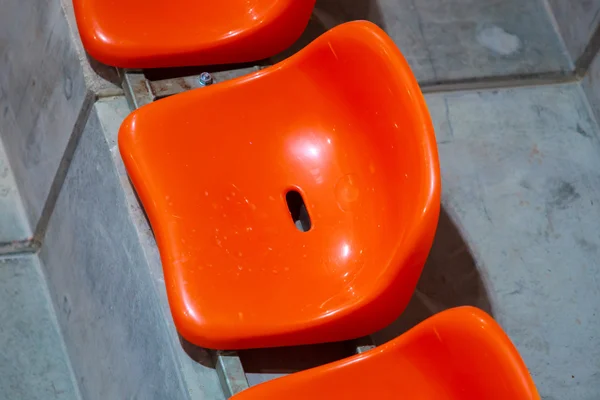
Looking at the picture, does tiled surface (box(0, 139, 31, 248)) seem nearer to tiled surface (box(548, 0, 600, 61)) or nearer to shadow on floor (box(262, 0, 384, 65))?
shadow on floor (box(262, 0, 384, 65))

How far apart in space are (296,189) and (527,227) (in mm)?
531

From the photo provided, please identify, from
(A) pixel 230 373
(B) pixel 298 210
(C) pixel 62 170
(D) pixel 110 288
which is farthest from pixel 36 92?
(A) pixel 230 373

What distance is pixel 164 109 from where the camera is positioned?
1.23m

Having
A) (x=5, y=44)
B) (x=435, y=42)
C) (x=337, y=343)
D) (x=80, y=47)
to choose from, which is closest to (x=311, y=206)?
(x=337, y=343)

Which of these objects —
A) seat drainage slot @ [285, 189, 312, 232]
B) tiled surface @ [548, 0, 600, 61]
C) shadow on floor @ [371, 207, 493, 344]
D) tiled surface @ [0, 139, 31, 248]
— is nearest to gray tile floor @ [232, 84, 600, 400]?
shadow on floor @ [371, 207, 493, 344]

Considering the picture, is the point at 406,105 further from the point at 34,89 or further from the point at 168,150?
the point at 34,89

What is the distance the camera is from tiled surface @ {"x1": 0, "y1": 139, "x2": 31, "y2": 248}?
1584 mm

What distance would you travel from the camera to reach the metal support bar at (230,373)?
109 centimetres

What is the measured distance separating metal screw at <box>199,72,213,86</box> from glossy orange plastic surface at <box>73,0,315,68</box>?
0.02 metres

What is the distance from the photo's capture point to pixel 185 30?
1.35 metres

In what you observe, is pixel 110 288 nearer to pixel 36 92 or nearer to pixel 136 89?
pixel 136 89

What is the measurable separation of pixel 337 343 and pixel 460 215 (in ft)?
1.47

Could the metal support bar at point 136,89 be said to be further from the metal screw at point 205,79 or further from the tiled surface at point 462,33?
the tiled surface at point 462,33

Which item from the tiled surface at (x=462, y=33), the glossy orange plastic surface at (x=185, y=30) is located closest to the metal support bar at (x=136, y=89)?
the glossy orange plastic surface at (x=185, y=30)
